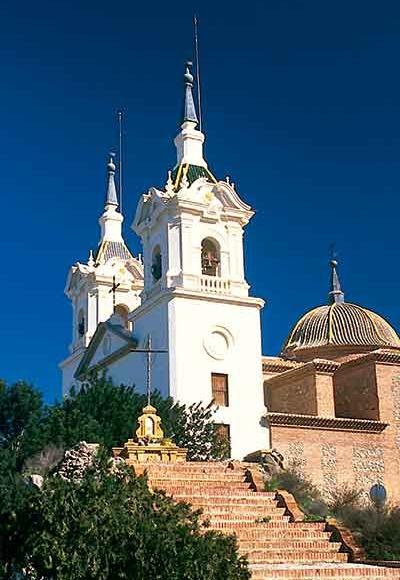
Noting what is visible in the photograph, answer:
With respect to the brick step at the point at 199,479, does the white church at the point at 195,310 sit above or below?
above

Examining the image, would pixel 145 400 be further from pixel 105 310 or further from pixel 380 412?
pixel 105 310

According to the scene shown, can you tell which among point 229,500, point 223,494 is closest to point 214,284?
point 223,494

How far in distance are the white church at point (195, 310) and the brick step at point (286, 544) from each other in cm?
1498

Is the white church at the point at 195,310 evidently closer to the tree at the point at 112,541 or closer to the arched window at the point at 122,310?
the arched window at the point at 122,310

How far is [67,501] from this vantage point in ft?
35.0

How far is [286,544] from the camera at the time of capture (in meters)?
14.9

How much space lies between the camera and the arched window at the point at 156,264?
33781 mm

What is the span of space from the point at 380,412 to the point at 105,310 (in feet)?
45.6

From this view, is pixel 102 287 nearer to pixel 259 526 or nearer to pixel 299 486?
pixel 299 486

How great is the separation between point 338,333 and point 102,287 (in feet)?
36.2

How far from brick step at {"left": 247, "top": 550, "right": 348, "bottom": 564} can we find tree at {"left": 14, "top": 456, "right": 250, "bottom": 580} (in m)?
3.59

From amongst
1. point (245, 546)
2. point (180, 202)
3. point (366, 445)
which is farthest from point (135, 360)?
point (245, 546)

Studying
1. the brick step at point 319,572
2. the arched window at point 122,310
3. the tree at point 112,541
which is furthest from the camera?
the arched window at point 122,310

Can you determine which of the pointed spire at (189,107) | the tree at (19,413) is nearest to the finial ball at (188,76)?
the pointed spire at (189,107)
